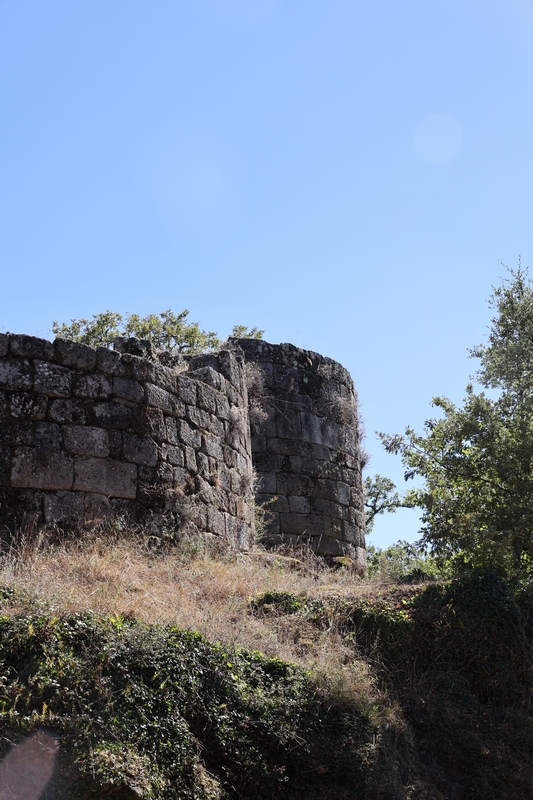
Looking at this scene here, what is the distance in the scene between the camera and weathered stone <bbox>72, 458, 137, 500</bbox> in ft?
25.1

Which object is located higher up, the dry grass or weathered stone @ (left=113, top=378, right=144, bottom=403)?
weathered stone @ (left=113, top=378, right=144, bottom=403)

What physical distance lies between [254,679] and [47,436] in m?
3.16

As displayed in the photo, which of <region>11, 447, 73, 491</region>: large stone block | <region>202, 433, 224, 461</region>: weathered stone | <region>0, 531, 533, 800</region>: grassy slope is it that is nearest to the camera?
<region>0, 531, 533, 800</region>: grassy slope

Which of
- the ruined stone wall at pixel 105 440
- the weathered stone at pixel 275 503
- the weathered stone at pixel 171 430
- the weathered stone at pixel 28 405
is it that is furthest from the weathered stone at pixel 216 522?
the weathered stone at pixel 275 503

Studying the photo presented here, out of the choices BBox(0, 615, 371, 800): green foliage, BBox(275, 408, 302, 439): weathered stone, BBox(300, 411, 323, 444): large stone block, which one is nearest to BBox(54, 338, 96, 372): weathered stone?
BBox(0, 615, 371, 800): green foliage

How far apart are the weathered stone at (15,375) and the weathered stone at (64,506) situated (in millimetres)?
1012

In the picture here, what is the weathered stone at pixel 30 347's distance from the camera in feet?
25.0

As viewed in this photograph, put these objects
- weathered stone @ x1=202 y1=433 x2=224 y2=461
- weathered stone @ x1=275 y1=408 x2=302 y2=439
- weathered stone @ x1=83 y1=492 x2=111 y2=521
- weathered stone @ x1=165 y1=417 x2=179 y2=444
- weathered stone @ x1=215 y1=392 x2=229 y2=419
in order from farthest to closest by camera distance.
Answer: weathered stone @ x1=275 y1=408 x2=302 y2=439
weathered stone @ x1=215 y1=392 x2=229 y2=419
weathered stone @ x1=202 y1=433 x2=224 y2=461
weathered stone @ x1=165 y1=417 x2=179 y2=444
weathered stone @ x1=83 y1=492 x2=111 y2=521

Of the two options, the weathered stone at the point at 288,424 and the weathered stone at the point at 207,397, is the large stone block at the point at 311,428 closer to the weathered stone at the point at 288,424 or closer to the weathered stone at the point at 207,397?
the weathered stone at the point at 288,424

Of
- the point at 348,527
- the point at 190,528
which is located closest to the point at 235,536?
the point at 190,528

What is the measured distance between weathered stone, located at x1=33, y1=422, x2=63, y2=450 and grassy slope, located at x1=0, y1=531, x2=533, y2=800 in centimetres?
88

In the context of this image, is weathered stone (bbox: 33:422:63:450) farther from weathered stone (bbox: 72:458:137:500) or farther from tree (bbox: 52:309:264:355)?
tree (bbox: 52:309:264:355)

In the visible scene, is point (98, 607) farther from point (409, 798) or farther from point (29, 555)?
point (409, 798)

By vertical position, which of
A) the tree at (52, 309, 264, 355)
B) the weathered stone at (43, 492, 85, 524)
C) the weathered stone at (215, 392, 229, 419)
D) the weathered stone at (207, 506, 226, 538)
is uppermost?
the tree at (52, 309, 264, 355)
